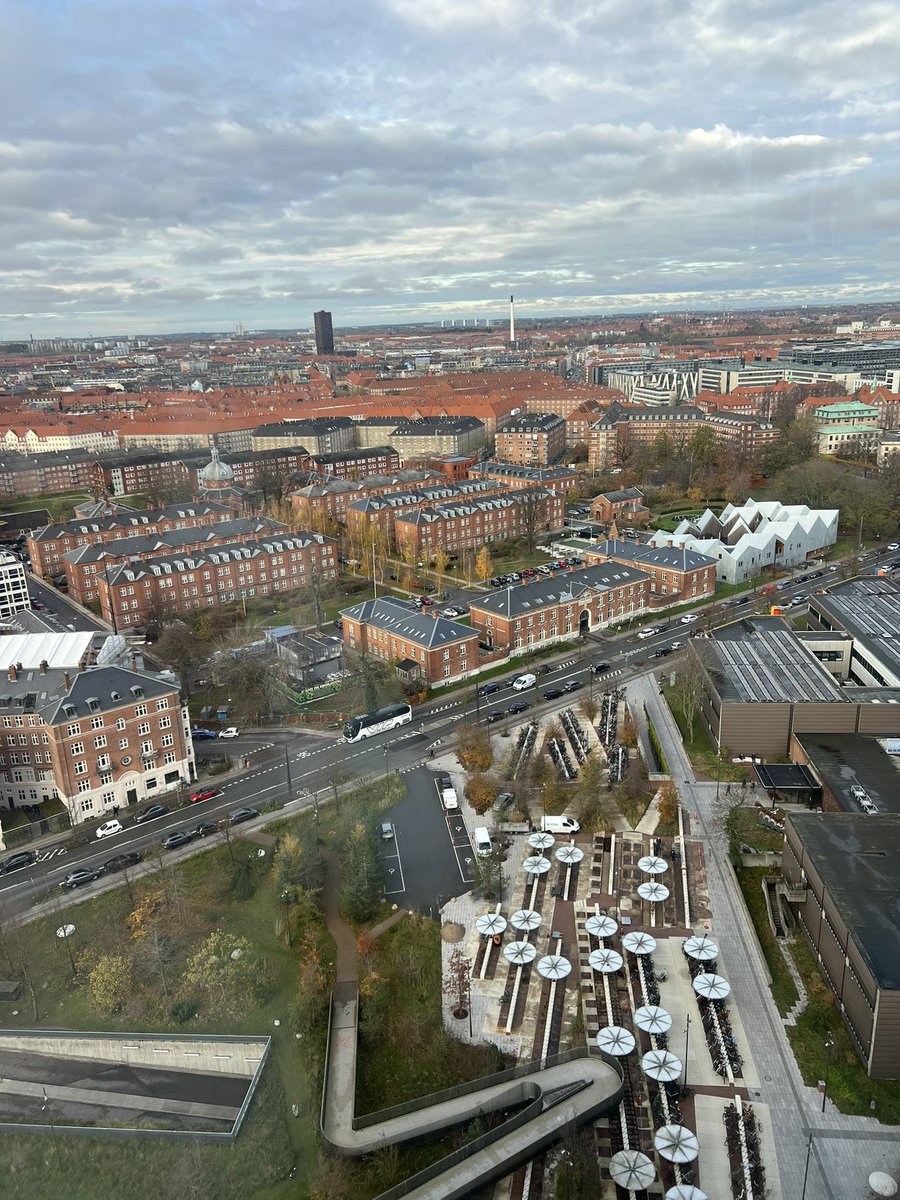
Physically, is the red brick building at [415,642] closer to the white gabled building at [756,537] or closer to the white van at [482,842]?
the white van at [482,842]

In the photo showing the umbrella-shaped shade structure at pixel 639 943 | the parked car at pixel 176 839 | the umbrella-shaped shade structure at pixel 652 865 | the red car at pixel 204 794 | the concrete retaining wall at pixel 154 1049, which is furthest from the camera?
the red car at pixel 204 794

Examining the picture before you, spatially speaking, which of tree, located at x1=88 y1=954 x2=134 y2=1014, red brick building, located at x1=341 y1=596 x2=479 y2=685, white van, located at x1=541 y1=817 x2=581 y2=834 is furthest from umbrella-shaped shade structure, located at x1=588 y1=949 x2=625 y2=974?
red brick building, located at x1=341 y1=596 x2=479 y2=685

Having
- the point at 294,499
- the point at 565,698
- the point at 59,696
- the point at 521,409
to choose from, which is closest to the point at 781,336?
the point at 521,409

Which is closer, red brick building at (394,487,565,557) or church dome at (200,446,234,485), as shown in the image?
red brick building at (394,487,565,557)

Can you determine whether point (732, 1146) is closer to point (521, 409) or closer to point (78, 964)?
point (78, 964)

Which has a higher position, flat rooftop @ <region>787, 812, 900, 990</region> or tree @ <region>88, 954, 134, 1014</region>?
flat rooftop @ <region>787, 812, 900, 990</region>

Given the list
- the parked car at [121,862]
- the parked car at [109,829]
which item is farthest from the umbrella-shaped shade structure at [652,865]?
the parked car at [109,829]

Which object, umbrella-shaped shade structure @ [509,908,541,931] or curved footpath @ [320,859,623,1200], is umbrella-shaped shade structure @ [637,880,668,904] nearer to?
umbrella-shaped shade structure @ [509,908,541,931]
